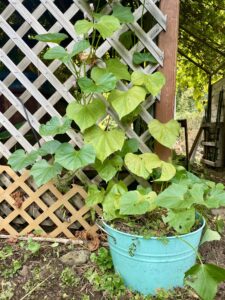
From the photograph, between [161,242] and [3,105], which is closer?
[161,242]

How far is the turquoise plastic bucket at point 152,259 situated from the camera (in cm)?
148

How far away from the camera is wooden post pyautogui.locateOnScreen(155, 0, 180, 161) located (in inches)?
70.4

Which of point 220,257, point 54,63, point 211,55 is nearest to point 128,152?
point 54,63

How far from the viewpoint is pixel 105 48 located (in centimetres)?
182

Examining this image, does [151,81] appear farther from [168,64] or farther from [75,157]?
[75,157]

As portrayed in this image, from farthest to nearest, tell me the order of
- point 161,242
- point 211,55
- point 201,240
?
point 211,55, point 201,240, point 161,242

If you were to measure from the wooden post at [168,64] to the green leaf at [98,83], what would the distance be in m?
0.37

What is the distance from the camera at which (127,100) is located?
1.65 m

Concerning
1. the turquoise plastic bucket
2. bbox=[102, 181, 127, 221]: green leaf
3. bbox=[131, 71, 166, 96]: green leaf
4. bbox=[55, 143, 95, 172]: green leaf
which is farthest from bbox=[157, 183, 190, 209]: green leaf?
bbox=[131, 71, 166, 96]: green leaf

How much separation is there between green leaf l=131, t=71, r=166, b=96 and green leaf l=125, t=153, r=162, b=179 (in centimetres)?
33

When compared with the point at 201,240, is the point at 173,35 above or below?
above

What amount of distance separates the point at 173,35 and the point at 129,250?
1.14m

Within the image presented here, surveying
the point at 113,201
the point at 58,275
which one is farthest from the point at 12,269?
the point at 113,201

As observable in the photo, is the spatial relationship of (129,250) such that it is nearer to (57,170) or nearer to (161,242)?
(161,242)
